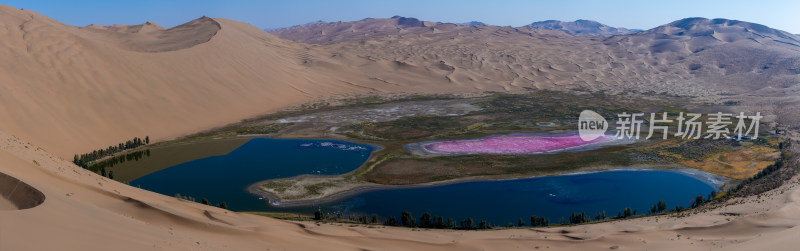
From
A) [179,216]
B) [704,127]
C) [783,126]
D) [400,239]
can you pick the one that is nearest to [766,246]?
[400,239]

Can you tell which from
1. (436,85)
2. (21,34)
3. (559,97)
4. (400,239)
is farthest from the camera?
(436,85)

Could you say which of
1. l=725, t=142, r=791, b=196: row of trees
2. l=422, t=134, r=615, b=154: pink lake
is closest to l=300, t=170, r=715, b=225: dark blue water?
l=725, t=142, r=791, b=196: row of trees

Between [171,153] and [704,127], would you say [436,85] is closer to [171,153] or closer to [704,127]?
[704,127]

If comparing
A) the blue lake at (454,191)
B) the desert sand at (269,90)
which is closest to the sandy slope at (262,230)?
the desert sand at (269,90)

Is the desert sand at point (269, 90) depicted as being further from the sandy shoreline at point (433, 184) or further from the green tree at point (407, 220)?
the sandy shoreline at point (433, 184)

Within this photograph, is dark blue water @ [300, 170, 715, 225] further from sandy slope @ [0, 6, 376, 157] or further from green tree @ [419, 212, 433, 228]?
sandy slope @ [0, 6, 376, 157]
